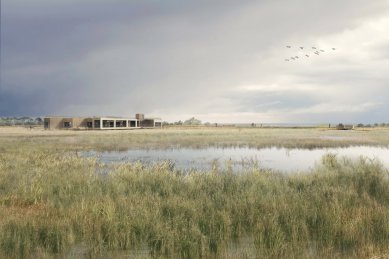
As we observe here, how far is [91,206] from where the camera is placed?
10.9m

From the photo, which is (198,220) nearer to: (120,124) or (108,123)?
(108,123)

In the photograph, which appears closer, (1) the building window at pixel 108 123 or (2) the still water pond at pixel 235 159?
(2) the still water pond at pixel 235 159

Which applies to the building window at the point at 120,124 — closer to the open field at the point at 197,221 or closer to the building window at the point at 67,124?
the building window at the point at 67,124

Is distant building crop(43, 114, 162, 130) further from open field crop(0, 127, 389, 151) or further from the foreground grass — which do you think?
the foreground grass

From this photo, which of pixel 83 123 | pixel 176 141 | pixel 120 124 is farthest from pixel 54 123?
pixel 176 141

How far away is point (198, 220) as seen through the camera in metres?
9.77

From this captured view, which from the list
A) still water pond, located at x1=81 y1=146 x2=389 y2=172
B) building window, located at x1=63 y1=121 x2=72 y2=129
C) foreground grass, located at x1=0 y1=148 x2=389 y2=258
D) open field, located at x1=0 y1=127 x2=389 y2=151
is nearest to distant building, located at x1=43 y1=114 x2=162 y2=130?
building window, located at x1=63 y1=121 x2=72 y2=129

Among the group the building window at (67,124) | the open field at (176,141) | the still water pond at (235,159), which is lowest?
the still water pond at (235,159)

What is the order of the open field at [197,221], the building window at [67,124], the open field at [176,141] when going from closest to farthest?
the open field at [197,221], the open field at [176,141], the building window at [67,124]

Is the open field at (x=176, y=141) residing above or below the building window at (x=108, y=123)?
below

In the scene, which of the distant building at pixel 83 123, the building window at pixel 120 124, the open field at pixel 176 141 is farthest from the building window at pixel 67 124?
the open field at pixel 176 141

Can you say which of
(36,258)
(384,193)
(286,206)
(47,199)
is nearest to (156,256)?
(36,258)

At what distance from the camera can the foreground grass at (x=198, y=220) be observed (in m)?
8.32

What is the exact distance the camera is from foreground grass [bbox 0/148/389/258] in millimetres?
8320
